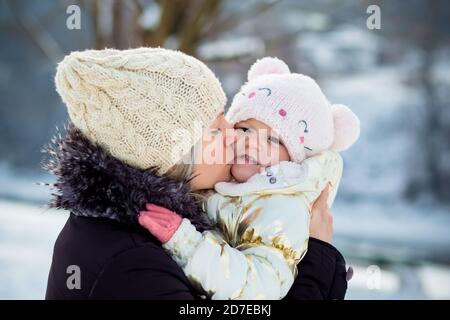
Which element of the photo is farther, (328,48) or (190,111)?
(328,48)

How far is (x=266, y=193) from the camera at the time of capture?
1892 millimetres

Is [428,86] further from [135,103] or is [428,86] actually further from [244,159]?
[135,103]

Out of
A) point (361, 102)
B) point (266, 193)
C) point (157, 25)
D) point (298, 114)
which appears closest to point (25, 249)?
point (157, 25)

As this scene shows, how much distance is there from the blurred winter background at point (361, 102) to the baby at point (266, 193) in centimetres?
626

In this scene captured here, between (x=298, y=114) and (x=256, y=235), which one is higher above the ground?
(x=298, y=114)

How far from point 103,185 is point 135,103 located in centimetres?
25

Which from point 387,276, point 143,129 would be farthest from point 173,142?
point 387,276

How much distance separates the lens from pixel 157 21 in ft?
19.8

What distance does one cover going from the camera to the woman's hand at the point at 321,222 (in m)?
1.94

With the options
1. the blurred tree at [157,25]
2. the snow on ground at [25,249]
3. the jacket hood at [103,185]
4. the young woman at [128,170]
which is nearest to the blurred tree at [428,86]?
the blurred tree at [157,25]

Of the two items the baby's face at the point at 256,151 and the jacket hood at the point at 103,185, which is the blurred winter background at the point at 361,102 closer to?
the baby's face at the point at 256,151

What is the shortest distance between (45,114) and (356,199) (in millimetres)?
7098

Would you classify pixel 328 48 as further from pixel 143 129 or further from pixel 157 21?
pixel 143 129

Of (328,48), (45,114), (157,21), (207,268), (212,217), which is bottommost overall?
(207,268)
